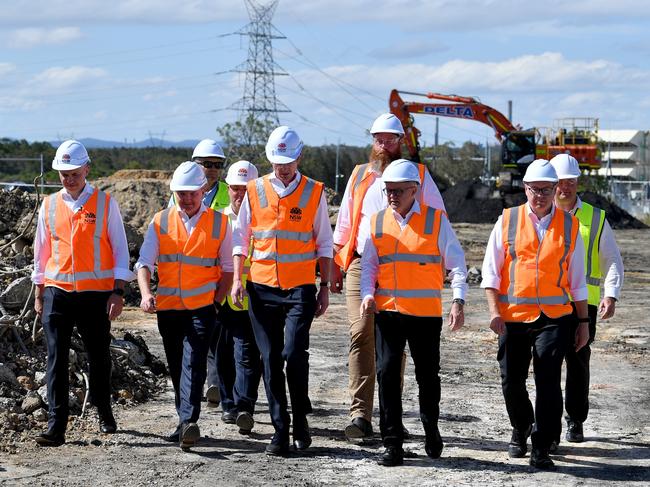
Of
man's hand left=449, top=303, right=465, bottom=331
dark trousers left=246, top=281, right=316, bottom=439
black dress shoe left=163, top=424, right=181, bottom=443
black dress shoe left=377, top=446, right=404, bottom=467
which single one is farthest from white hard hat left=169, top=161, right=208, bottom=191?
black dress shoe left=377, top=446, right=404, bottom=467

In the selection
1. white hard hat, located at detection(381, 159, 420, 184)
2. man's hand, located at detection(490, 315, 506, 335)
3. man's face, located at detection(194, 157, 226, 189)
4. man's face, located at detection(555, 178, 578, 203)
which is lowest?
man's hand, located at detection(490, 315, 506, 335)

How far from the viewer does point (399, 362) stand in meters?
8.26

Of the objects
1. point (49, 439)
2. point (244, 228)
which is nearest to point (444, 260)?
point (244, 228)

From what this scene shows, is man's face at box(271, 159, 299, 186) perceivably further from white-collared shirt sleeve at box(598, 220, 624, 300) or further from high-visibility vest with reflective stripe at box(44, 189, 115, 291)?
white-collared shirt sleeve at box(598, 220, 624, 300)

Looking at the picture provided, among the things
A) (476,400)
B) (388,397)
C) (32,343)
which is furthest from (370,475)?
(32,343)

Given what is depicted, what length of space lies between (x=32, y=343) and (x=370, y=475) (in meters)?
4.13

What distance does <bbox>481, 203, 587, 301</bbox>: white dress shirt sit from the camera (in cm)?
818

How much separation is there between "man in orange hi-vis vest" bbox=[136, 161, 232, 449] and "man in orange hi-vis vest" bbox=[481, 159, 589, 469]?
6.39 ft

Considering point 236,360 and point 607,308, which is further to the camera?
point 236,360

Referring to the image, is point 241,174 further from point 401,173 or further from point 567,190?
point 567,190

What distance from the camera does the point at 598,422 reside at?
9.98 metres

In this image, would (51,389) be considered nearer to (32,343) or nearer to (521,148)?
(32,343)

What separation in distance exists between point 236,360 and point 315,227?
135 centimetres

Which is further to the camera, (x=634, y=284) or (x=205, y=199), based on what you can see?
(x=634, y=284)
